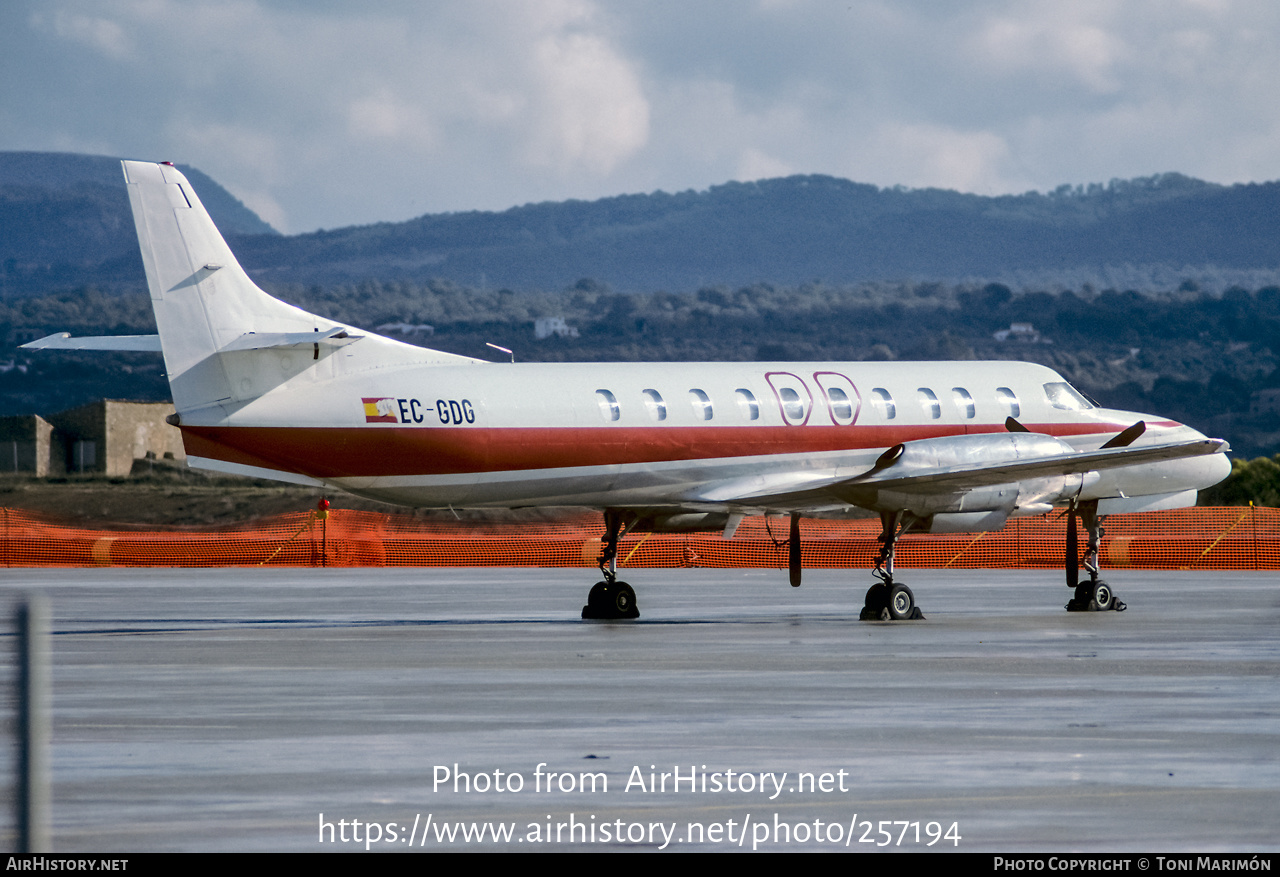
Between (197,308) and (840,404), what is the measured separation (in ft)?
30.3

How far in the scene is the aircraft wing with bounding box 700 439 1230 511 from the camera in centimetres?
2456

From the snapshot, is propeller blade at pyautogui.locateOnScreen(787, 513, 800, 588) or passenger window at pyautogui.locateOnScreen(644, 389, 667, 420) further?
propeller blade at pyautogui.locateOnScreen(787, 513, 800, 588)

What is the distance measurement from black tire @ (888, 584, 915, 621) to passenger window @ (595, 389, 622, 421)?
4.52 metres

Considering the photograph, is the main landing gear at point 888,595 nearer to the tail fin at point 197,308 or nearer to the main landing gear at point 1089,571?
the main landing gear at point 1089,571

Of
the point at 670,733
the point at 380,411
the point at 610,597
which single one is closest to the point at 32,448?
the point at 610,597

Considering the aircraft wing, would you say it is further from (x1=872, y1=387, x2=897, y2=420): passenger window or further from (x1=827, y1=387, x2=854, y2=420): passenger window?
(x1=872, y1=387, x2=897, y2=420): passenger window

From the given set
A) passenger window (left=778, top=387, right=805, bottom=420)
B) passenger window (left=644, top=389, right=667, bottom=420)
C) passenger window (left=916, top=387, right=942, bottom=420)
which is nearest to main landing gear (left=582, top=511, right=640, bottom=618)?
passenger window (left=644, top=389, right=667, bottom=420)

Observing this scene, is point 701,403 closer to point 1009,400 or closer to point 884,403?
point 884,403

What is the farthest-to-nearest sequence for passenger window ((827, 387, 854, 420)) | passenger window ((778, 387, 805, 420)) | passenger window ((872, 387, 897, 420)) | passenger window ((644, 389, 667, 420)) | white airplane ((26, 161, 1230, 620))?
passenger window ((872, 387, 897, 420))
passenger window ((827, 387, 854, 420))
passenger window ((778, 387, 805, 420))
passenger window ((644, 389, 667, 420))
white airplane ((26, 161, 1230, 620))

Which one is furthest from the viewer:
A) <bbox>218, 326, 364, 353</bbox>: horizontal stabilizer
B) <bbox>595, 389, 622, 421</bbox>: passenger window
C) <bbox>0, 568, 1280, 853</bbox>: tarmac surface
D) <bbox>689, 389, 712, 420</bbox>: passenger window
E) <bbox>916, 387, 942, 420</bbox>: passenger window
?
<bbox>916, 387, 942, 420</bbox>: passenger window

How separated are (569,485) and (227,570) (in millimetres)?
20473

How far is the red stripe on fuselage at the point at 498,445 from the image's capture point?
948 inches

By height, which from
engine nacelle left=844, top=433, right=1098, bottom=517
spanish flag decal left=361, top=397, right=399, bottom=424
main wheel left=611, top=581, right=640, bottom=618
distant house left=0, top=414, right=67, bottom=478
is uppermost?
distant house left=0, top=414, right=67, bottom=478
